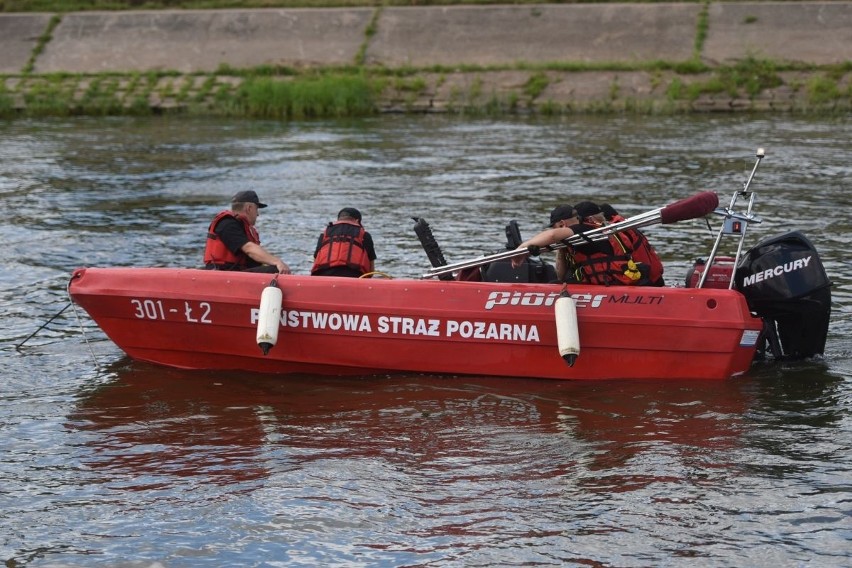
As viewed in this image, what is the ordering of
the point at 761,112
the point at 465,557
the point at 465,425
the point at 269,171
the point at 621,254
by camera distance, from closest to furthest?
1. the point at 465,557
2. the point at 465,425
3. the point at 621,254
4. the point at 269,171
5. the point at 761,112

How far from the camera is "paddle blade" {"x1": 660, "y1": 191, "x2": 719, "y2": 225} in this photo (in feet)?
27.9

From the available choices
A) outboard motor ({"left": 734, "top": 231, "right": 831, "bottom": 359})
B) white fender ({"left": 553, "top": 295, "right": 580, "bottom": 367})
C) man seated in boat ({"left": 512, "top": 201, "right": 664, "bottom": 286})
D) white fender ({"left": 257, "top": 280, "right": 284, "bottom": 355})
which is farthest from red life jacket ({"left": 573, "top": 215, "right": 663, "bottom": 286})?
white fender ({"left": 257, "top": 280, "right": 284, "bottom": 355})

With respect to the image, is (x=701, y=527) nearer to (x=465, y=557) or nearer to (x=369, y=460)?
(x=465, y=557)

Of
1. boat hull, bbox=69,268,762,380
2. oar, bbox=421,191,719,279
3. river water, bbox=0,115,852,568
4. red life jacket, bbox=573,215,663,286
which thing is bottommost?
river water, bbox=0,115,852,568

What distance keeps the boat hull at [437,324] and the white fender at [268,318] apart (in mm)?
185

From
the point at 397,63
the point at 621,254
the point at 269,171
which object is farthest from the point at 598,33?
the point at 621,254

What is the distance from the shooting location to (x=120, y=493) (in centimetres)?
706

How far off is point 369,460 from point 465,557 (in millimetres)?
1520

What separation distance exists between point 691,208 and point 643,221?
37 centimetres

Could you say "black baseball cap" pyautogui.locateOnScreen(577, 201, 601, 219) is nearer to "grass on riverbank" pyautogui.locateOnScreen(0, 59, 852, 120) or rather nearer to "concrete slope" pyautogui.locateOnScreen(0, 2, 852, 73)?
"grass on riverbank" pyautogui.locateOnScreen(0, 59, 852, 120)

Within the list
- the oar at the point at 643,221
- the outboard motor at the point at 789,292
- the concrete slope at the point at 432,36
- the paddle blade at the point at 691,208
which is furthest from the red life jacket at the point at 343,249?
the concrete slope at the point at 432,36

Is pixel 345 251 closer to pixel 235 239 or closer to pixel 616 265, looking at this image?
pixel 235 239

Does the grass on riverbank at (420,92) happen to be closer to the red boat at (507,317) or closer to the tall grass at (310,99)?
the tall grass at (310,99)

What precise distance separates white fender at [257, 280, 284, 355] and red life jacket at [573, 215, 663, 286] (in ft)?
7.48
